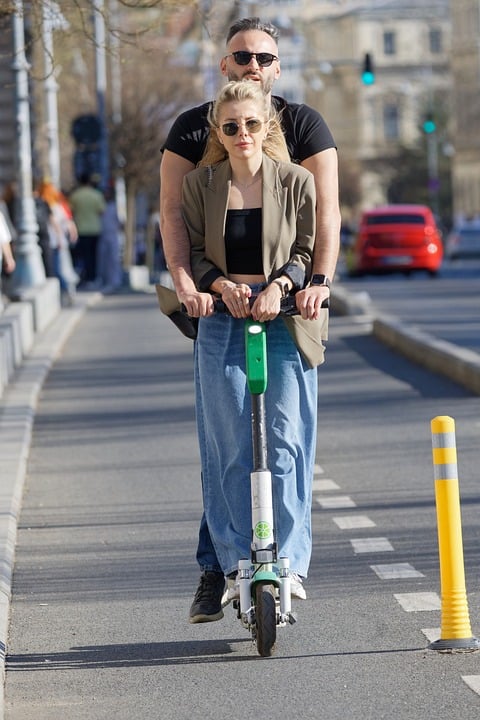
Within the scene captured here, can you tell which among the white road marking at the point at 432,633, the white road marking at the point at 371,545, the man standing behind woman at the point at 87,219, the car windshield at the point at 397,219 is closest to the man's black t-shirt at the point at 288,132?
the white road marking at the point at 432,633

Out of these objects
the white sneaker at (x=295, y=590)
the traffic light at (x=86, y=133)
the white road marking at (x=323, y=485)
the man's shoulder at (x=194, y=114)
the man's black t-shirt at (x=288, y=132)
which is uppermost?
the traffic light at (x=86, y=133)

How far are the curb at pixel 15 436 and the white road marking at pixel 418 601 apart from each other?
1.49m

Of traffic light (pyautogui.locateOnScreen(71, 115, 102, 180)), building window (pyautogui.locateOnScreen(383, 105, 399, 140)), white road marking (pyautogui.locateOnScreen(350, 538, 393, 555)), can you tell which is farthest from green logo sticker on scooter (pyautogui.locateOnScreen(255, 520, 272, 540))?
building window (pyautogui.locateOnScreen(383, 105, 399, 140))

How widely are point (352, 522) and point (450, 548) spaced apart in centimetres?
302

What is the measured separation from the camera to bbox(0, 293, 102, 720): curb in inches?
300

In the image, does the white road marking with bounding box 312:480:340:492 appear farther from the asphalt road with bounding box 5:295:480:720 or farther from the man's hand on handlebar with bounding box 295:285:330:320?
the man's hand on handlebar with bounding box 295:285:330:320

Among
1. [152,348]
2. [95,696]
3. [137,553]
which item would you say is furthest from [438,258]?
[95,696]

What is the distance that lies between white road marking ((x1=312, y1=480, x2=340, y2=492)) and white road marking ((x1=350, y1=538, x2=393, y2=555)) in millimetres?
1710

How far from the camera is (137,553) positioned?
8.53 meters

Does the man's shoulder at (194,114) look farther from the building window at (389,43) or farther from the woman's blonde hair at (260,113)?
the building window at (389,43)

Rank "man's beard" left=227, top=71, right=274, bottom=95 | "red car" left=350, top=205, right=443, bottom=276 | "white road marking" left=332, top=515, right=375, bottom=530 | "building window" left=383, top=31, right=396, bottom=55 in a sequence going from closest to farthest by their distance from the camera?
"man's beard" left=227, top=71, right=274, bottom=95
"white road marking" left=332, top=515, right=375, bottom=530
"red car" left=350, top=205, right=443, bottom=276
"building window" left=383, top=31, right=396, bottom=55

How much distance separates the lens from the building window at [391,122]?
15275 cm

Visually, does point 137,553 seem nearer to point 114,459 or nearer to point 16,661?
point 16,661

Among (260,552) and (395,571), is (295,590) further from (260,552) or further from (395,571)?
(395,571)
